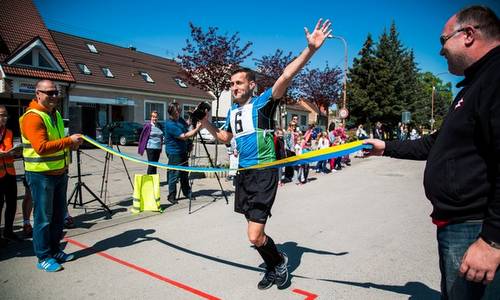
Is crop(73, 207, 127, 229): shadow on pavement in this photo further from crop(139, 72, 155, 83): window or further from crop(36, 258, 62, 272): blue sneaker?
crop(139, 72, 155, 83): window

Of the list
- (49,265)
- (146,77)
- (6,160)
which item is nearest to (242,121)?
(49,265)

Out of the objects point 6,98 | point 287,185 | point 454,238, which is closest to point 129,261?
point 454,238

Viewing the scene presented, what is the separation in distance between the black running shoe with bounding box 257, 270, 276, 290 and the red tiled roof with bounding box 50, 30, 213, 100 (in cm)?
2341

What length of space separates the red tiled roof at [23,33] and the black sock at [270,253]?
23.8 m

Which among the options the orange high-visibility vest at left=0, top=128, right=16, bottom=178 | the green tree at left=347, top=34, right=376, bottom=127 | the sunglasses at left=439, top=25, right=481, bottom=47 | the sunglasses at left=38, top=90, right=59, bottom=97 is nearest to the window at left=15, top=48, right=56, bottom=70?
the orange high-visibility vest at left=0, top=128, right=16, bottom=178

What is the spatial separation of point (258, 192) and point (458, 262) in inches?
74.7

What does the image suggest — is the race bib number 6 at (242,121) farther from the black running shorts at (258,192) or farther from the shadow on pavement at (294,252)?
the shadow on pavement at (294,252)

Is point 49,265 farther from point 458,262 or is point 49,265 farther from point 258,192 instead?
point 458,262

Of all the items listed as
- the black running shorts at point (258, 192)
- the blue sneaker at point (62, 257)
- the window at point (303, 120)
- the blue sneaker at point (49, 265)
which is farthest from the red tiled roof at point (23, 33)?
the window at point (303, 120)

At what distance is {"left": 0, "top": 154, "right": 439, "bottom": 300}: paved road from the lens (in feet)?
12.0

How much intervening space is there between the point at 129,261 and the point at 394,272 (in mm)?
3261

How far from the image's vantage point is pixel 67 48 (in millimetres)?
27969

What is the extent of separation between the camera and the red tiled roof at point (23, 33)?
22109 millimetres

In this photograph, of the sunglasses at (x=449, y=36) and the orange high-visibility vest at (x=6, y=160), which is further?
the orange high-visibility vest at (x=6, y=160)
